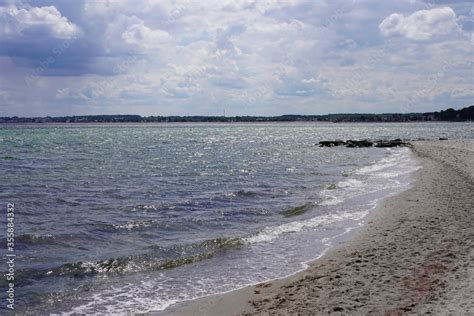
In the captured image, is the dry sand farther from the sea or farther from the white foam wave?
the white foam wave

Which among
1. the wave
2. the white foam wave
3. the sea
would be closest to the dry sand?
the sea

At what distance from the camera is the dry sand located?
7.90 metres

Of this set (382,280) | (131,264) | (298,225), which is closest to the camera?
(382,280)

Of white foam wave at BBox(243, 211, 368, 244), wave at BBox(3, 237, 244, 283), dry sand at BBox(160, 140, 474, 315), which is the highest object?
dry sand at BBox(160, 140, 474, 315)

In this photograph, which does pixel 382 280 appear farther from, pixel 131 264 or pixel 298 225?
pixel 298 225

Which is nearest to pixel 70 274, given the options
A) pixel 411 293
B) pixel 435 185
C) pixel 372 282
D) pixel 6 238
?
pixel 6 238

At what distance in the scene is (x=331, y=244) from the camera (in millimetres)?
13797

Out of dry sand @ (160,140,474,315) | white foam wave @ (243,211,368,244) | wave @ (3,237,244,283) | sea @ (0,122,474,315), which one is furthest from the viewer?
white foam wave @ (243,211,368,244)

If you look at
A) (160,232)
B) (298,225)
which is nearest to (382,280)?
(298,225)

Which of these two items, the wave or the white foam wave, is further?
the white foam wave

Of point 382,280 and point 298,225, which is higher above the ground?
point 382,280

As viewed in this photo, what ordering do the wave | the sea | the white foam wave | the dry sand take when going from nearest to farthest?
the dry sand → the sea → the wave → the white foam wave

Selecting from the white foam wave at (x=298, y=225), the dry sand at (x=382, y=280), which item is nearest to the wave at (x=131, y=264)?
the white foam wave at (x=298, y=225)

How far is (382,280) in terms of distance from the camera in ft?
30.0
